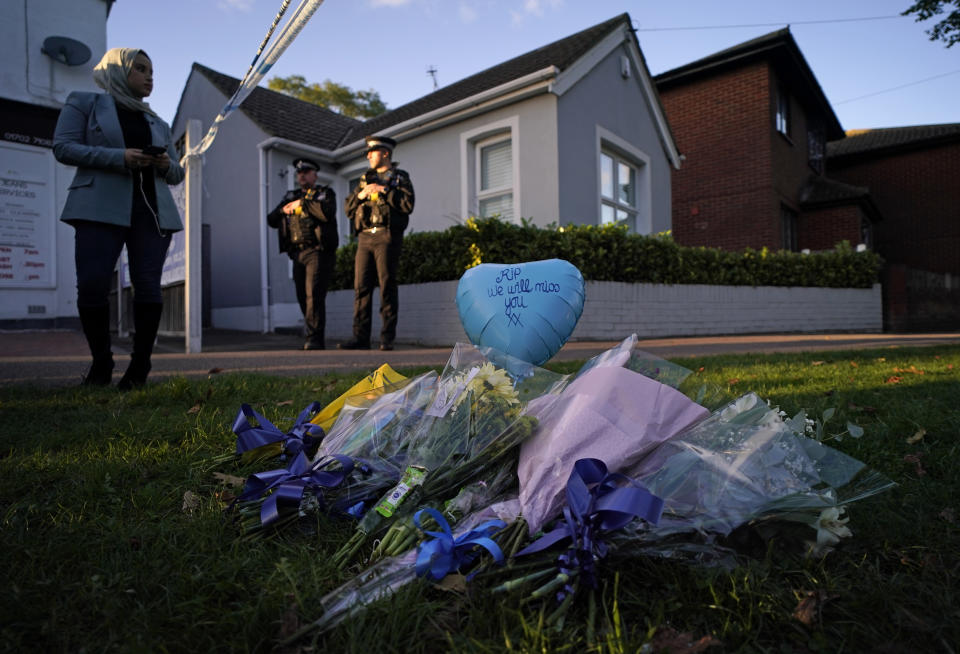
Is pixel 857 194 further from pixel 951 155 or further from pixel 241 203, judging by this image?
pixel 241 203

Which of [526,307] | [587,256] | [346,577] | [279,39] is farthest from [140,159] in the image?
[587,256]

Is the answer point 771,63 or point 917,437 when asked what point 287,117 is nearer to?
point 771,63

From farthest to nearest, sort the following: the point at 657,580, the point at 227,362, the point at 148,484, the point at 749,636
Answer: the point at 227,362
the point at 148,484
the point at 657,580
the point at 749,636

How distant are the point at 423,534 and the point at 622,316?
25.7 feet

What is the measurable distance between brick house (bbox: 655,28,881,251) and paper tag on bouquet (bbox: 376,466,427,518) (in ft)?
A: 51.8

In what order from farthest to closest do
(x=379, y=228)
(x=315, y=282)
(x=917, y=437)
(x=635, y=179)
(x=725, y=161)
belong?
(x=725, y=161) → (x=635, y=179) → (x=315, y=282) → (x=379, y=228) → (x=917, y=437)

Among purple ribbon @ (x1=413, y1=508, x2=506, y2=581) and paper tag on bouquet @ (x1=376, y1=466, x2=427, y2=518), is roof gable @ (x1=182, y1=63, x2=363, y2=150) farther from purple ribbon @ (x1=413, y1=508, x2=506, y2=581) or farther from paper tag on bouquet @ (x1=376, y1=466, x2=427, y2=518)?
purple ribbon @ (x1=413, y1=508, x2=506, y2=581)

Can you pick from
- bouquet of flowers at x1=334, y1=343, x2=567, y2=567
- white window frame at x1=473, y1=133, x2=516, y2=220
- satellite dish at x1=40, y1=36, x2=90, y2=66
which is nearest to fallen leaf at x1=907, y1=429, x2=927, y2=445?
bouquet of flowers at x1=334, y1=343, x2=567, y2=567

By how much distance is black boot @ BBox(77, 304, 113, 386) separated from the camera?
10.9 feet

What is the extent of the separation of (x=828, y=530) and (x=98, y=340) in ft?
12.5

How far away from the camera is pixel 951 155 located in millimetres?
19562

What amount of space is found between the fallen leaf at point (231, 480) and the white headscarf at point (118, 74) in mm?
2742

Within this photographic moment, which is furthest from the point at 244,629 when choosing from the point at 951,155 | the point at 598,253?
the point at 951,155

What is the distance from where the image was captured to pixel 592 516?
1.17 metres
